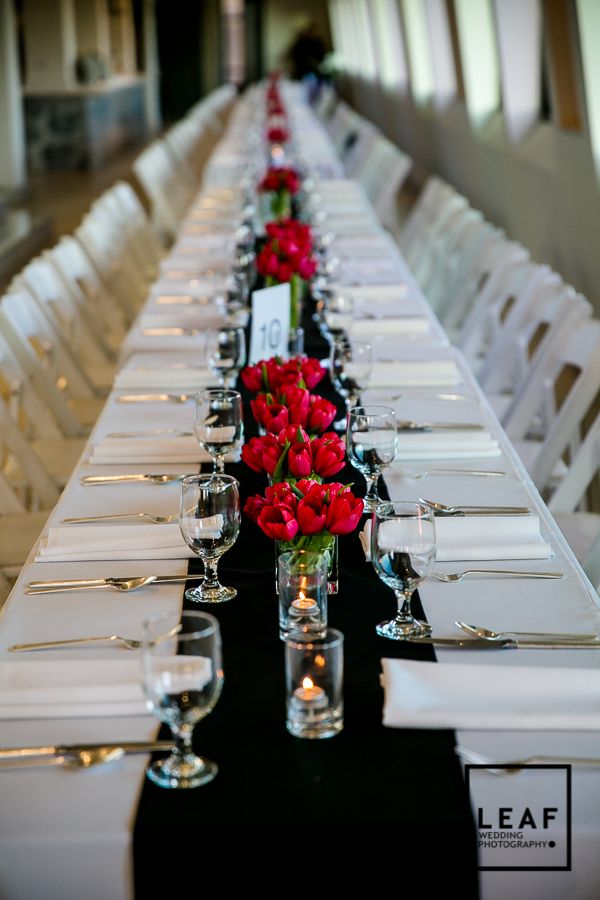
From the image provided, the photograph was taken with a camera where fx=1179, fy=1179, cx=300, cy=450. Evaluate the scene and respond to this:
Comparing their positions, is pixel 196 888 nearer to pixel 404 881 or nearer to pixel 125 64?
pixel 404 881

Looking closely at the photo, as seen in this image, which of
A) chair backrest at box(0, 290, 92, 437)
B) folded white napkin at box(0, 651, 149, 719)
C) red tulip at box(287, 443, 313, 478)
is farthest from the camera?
chair backrest at box(0, 290, 92, 437)

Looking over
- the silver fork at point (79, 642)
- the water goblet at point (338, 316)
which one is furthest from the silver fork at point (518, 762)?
the water goblet at point (338, 316)

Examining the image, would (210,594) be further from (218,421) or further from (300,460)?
(218,421)

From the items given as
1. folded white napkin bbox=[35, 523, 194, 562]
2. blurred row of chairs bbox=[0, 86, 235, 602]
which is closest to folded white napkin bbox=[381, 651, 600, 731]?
folded white napkin bbox=[35, 523, 194, 562]

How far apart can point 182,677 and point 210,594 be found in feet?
1.93

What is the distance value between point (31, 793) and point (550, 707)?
0.71 meters

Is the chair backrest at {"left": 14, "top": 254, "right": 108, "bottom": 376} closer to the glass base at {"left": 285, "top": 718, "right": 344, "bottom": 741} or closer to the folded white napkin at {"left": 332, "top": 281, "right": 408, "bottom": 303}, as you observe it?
the folded white napkin at {"left": 332, "top": 281, "right": 408, "bottom": 303}

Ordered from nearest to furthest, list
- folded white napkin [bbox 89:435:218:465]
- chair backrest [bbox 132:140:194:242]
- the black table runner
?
1. the black table runner
2. folded white napkin [bbox 89:435:218:465]
3. chair backrest [bbox 132:140:194:242]

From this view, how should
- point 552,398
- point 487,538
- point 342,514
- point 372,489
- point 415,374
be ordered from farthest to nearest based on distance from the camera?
1. point 552,398
2. point 415,374
3. point 372,489
4. point 487,538
5. point 342,514

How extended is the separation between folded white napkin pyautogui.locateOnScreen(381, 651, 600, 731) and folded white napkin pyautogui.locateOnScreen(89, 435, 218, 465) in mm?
1164

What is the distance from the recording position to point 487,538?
7.33 ft

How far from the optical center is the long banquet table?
1415 mm

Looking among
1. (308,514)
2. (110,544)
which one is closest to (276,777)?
(308,514)

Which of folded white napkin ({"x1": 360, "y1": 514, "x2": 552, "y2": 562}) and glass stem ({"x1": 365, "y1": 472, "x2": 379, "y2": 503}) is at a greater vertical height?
glass stem ({"x1": 365, "y1": 472, "x2": 379, "y2": 503})
